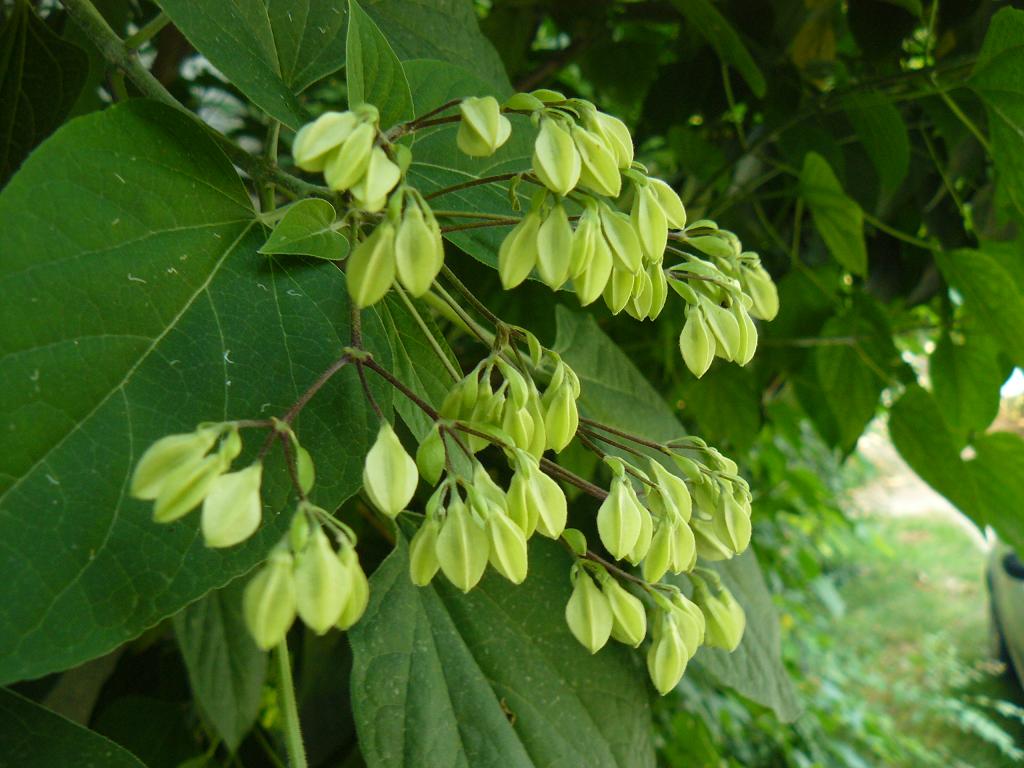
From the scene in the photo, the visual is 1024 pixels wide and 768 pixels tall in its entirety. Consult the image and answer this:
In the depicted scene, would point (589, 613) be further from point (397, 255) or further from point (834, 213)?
point (834, 213)

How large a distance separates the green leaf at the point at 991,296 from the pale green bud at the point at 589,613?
0.44 meters

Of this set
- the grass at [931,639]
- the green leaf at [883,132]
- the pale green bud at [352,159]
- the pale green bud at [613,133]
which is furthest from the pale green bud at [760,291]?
the grass at [931,639]

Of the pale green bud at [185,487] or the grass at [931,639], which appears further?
the grass at [931,639]

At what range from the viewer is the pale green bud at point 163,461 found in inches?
11.9

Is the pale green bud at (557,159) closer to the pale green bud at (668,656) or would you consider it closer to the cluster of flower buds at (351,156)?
the cluster of flower buds at (351,156)

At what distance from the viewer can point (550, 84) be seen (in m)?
1.17

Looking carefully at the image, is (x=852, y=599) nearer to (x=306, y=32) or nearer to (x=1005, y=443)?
(x=1005, y=443)

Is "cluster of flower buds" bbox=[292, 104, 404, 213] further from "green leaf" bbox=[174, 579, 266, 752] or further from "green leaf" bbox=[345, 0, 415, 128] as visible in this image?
"green leaf" bbox=[174, 579, 266, 752]

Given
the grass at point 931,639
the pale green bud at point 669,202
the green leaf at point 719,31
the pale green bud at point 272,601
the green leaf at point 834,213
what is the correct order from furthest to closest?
the grass at point 931,639, the green leaf at point 834,213, the green leaf at point 719,31, the pale green bud at point 669,202, the pale green bud at point 272,601

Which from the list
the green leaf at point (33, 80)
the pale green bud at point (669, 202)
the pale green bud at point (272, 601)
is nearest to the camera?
the pale green bud at point (272, 601)

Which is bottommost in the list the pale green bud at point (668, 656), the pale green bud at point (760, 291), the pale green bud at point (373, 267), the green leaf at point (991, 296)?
the green leaf at point (991, 296)

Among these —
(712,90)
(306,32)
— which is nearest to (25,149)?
(306,32)

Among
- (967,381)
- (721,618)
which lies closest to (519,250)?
(721,618)

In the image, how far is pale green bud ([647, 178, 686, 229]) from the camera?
39 cm
